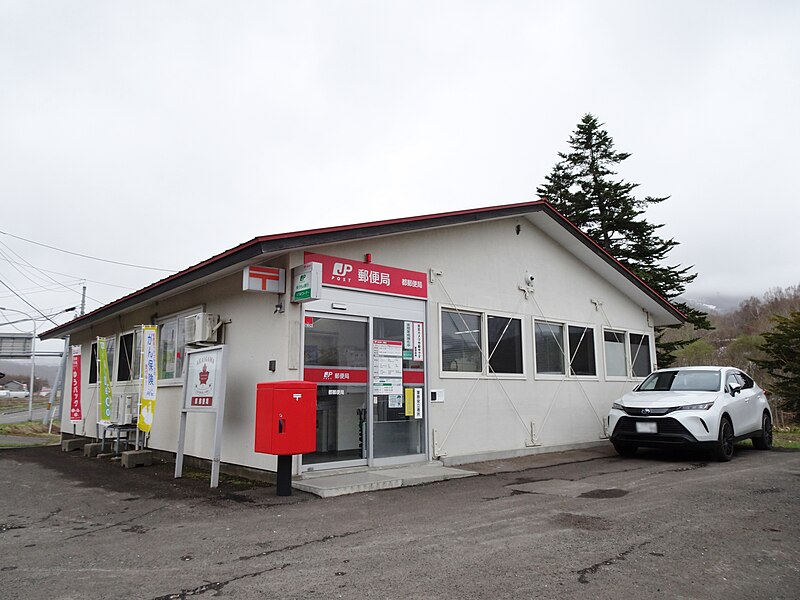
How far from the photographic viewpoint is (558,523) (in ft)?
19.2

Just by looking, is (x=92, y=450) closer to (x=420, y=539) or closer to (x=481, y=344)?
(x=481, y=344)

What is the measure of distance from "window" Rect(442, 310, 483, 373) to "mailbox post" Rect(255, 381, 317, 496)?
3.26m

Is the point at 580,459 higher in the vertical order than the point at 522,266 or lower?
lower

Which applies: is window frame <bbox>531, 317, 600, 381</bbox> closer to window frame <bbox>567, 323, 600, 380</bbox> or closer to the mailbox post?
window frame <bbox>567, 323, 600, 380</bbox>

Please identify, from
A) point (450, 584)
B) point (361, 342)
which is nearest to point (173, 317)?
point (361, 342)

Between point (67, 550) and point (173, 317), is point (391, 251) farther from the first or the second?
point (67, 550)

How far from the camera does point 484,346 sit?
1106cm

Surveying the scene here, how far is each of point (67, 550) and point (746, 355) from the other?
46.2 metres

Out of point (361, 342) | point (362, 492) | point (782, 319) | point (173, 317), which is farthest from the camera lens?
point (782, 319)

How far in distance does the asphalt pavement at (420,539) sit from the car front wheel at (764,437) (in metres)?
3.64

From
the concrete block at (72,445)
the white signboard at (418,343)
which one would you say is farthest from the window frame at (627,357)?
the concrete block at (72,445)

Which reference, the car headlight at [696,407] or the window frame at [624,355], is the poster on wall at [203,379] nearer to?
the car headlight at [696,407]

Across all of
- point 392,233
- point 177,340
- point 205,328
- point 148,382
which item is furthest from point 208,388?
point 392,233

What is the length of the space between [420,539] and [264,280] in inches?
170
